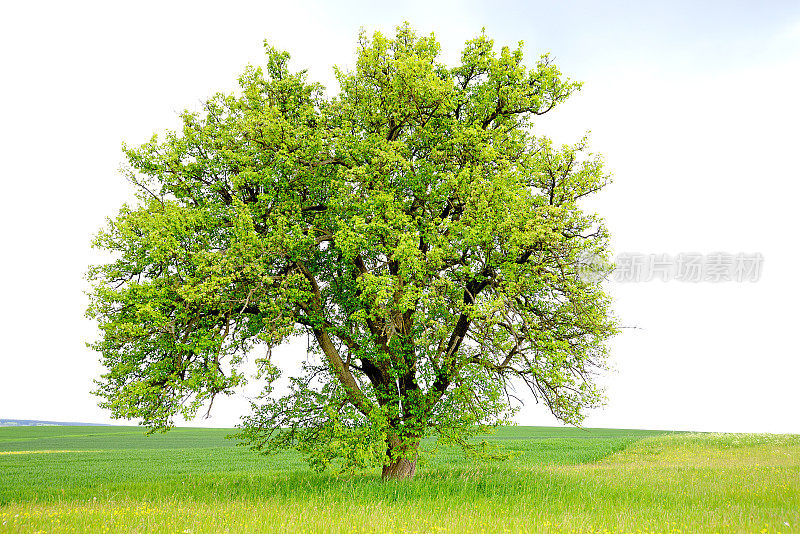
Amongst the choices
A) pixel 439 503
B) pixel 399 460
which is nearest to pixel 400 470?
pixel 399 460

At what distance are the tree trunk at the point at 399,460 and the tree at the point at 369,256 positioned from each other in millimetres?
79

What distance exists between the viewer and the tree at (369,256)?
15000 millimetres

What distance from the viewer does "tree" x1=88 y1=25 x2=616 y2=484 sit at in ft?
49.2

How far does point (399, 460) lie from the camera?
17.7 m

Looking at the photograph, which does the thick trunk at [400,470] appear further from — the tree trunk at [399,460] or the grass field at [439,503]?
the grass field at [439,503]

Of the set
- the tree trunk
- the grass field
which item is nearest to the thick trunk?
the tree trunk

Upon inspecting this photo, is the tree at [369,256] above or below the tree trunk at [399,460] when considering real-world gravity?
above

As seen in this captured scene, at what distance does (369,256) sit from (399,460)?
737 cm

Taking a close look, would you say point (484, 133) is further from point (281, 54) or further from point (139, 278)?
point (139, 278)

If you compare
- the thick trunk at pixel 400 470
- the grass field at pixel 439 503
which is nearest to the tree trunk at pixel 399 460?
the thick trunk at pixel 400 470

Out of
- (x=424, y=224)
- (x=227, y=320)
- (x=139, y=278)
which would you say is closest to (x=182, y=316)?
(x=227, y=320)

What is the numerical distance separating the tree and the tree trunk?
8 cm

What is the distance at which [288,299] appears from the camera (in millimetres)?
15867

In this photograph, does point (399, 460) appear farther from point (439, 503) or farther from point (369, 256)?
point (369, 256)
